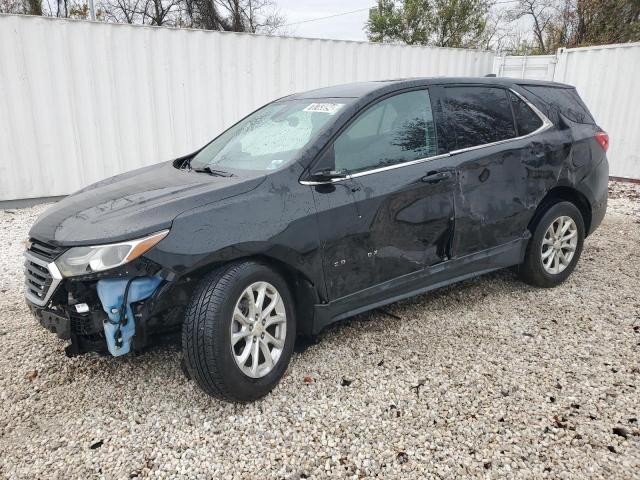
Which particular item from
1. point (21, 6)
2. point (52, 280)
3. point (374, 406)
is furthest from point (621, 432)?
point (21, 6)

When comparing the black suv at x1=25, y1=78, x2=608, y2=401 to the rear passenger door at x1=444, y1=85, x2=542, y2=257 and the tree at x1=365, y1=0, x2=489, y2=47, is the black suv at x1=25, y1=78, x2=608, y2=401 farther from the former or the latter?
the tree at x1=365, y1=0, x2=489, y2=47

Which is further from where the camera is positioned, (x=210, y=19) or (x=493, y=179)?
(x=210, y=19)

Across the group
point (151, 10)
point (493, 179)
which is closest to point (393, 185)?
point (493, 179)

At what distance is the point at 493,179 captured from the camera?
360 cm

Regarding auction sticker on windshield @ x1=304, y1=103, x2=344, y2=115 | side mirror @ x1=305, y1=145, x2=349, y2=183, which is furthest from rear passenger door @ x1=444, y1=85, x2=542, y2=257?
side mirror @ x1=305, y1=145, x2=349, y2=183

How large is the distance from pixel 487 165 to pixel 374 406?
1926mm

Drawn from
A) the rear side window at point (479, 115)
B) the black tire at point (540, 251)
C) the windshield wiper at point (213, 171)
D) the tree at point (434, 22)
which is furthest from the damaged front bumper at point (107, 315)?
the tree at point (434, 22)

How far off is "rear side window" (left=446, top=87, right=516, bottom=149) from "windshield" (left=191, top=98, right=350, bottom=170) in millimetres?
910

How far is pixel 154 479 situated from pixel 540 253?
10.7ft

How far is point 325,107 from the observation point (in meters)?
3.25

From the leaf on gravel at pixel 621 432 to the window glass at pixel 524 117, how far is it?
2.24 m

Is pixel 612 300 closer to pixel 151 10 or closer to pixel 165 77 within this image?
pixel 165 77

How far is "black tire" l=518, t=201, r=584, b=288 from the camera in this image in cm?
396

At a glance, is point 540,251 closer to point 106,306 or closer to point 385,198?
point 385,198
